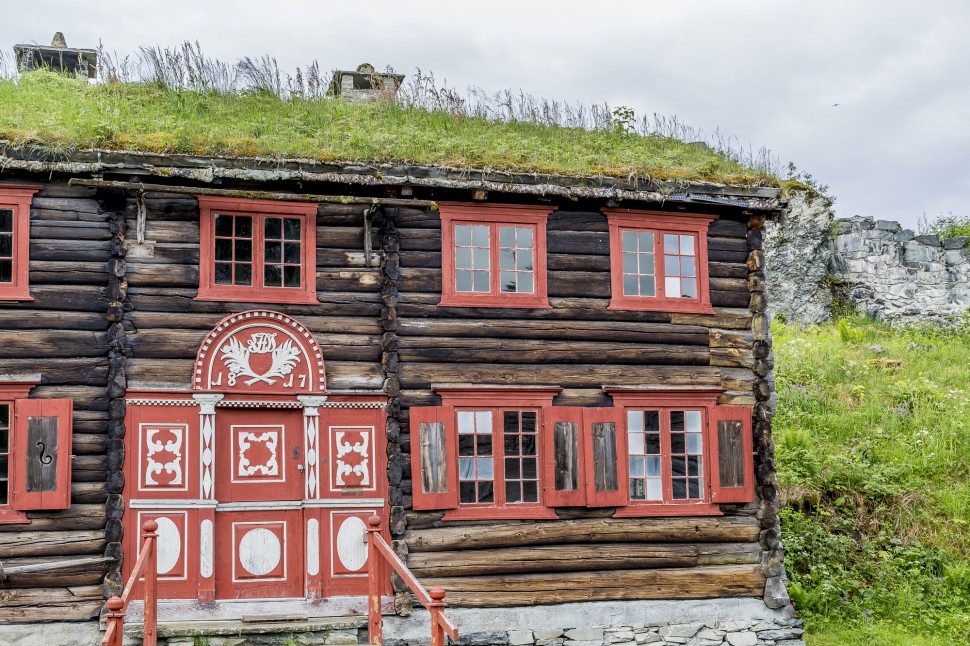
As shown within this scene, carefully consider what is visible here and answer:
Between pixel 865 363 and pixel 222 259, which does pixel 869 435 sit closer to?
pixel 865 363

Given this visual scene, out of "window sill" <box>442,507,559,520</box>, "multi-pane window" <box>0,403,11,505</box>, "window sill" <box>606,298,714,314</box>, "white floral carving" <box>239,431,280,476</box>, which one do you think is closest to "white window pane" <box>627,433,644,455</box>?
"window sill" <box>442,507,559,520</box>

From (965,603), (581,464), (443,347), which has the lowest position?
(965,603)

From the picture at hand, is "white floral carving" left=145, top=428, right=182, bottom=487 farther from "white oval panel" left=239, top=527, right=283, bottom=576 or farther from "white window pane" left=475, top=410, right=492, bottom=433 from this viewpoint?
"white window pane" left=475, top=410, right=492, bottom=433

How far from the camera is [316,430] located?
1267 centimetres

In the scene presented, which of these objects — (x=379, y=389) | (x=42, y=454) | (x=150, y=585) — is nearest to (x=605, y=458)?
(x=379, y=389)

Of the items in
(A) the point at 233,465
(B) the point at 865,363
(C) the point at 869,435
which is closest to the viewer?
(A) the point at 233,465

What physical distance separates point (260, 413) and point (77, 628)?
10.3ft

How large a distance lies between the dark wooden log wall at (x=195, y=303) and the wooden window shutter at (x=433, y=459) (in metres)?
0.76

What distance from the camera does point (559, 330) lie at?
1360cm

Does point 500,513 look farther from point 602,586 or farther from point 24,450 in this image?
point 24,450

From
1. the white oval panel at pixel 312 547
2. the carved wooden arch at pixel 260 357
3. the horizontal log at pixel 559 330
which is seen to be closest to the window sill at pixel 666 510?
the horizontal log at pixel 559 330

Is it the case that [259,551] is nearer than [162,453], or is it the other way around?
[162,453]

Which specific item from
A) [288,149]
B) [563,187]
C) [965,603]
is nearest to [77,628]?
[288,149]

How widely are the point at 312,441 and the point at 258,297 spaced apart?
188 centimetres
